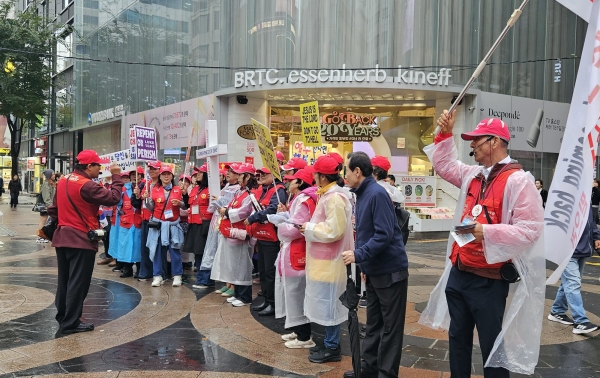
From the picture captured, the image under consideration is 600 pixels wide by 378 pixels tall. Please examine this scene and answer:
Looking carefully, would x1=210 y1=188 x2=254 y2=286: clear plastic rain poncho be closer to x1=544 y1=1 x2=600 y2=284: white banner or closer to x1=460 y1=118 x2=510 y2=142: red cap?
x1=460 y1=118 x2=510 y2=142: red cap

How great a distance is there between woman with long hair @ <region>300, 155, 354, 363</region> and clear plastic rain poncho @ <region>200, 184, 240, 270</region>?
3.39 meters

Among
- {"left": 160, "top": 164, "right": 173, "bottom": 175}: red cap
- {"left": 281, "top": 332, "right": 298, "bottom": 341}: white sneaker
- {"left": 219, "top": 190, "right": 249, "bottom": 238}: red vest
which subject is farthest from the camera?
{"left": 160, "top": 164, "right": 173, "bottom": 175}: red cap

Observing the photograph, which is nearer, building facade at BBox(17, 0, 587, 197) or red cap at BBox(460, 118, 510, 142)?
red cap at BBox(460, 118, 510, 142)

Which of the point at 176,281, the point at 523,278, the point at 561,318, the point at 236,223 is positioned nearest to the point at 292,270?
the point at 236,223

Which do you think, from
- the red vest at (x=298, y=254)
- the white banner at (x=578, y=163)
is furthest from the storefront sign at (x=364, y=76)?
the white banner at (x=578, y=163)

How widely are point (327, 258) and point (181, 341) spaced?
1.94 meters

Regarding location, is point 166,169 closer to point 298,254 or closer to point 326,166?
point 298,254

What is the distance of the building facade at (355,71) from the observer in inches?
803

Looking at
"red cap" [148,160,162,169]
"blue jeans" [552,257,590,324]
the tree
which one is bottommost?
"blue jeans" [552,257,590,324]

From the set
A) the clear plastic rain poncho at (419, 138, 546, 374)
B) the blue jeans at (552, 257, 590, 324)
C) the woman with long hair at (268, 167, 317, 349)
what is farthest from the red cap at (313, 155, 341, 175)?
the blue jeans at (552, 257, 590, 324)

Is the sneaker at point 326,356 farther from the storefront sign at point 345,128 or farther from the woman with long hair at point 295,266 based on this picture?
the storefront sign at point 345,128

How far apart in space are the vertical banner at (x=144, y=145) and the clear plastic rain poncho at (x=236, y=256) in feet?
7.24

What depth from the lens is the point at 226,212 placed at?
7949 millimetres

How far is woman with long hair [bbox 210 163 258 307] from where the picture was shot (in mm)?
7789
